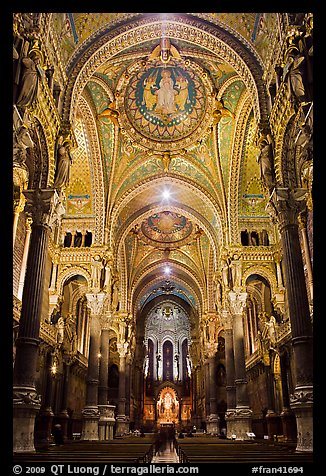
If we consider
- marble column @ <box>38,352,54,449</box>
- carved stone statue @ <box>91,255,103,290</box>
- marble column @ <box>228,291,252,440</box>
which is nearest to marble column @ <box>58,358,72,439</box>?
marble column @ <box>38,352,54,449</box>

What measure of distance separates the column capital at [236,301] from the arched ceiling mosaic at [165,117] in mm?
2184

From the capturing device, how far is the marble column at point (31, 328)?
7.43 metres

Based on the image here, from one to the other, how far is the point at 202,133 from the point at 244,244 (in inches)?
197

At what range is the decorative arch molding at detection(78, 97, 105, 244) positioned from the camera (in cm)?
1566

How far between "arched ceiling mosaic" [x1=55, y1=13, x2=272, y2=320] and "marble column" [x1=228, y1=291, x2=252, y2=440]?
2508 millimetres

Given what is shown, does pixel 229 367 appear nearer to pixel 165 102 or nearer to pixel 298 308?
pixel 298 308

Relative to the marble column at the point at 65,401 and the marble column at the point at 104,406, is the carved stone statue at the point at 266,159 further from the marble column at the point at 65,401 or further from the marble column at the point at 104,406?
the marble column at the point at 65,401

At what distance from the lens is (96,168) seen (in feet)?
55.2

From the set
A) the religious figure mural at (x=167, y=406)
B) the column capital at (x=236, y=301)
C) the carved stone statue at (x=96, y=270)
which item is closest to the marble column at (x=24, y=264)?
the carved stone statue at (x=96, y=270)

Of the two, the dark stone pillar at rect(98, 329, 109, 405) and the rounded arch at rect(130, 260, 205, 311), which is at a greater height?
the rounded arch at rect(130, 260, 205, 311)

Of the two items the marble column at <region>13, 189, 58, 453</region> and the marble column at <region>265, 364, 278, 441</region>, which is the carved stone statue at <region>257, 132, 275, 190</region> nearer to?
the marble column at <region>13, 189, 58, 453</region>

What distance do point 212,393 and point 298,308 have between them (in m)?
19.2
